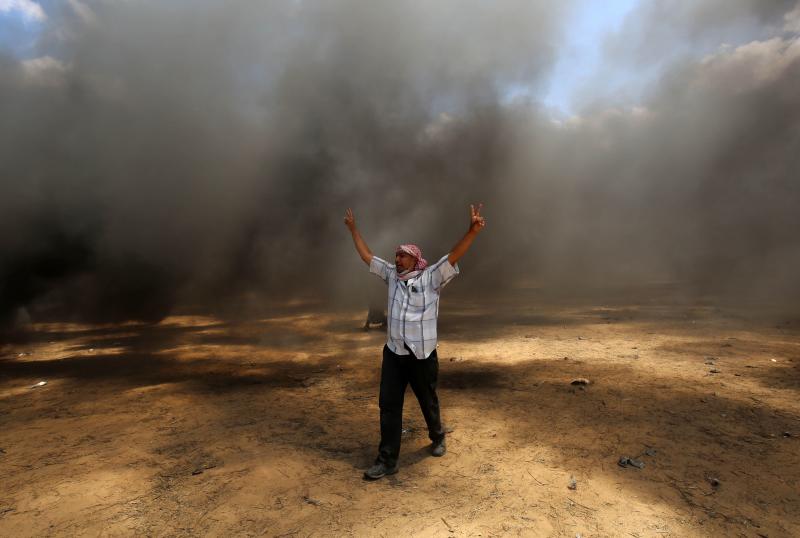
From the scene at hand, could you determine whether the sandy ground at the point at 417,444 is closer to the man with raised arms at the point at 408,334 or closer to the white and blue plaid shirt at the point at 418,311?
the man with raised arms at the point at 408,334

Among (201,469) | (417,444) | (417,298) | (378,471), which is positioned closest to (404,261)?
(417,298)

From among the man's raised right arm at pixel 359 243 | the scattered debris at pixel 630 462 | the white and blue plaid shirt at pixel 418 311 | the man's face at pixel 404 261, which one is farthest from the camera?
the man's raised right arm at pixel 359 243

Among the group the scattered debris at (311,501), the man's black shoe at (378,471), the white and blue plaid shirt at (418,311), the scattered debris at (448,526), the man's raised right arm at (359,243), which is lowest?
the scattered debris at (311,501)

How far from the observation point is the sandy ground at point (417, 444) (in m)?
3.02

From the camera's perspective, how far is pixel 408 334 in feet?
11.2

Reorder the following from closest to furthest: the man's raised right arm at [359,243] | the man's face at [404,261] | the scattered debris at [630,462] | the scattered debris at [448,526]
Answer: the scattered debris at [448,526]
the man's face at [404,261]
the scattered debris at [630,462]
the man's raised right arm at [359,243]

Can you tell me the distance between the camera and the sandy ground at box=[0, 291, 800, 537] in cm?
302

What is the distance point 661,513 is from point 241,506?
2822mm

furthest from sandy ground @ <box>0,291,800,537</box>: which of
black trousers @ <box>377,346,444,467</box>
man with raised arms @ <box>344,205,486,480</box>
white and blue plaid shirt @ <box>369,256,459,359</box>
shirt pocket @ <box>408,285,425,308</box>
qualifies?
shirt pocket @ <box>408,285,425,308</box>

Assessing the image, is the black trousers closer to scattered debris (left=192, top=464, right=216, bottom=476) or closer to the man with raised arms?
the man with raised arms

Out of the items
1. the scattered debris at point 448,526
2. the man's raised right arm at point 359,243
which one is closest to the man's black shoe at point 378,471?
the scattered debris at point 448,526

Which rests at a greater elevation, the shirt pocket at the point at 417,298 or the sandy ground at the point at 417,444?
the shirt pocket at the point at 417,298

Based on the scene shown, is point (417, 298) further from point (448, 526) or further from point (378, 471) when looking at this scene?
point (448, 526)

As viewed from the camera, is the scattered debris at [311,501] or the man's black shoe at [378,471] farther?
the man's black shoe at [378,471]
